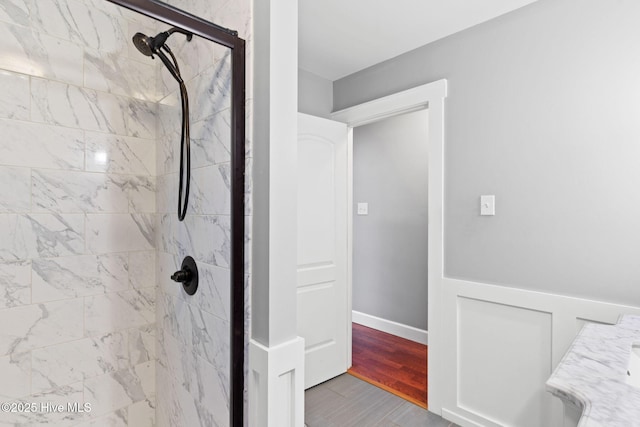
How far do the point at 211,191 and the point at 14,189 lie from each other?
2.60 ft

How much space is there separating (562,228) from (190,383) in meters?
1.85

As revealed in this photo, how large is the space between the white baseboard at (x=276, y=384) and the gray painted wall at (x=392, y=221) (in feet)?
8.12

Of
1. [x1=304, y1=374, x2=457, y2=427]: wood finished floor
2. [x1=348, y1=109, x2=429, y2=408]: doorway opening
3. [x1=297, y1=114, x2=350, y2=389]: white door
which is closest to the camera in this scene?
[x1=304, y1=374, x2=457, y2=427]: wood finished floor

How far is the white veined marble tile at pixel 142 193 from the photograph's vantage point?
5.13 feet

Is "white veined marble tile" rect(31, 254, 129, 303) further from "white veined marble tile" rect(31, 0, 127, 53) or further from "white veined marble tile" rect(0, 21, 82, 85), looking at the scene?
"white veined marble tile" rect(31, 0, 127, 53)

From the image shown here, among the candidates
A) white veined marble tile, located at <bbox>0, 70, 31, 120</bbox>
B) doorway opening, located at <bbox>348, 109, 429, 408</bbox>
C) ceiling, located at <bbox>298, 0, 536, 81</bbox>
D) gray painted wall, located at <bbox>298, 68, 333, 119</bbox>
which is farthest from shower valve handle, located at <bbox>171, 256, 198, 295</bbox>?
doorway opening, located at <bbox>348, 109, 429, 408</bbox>

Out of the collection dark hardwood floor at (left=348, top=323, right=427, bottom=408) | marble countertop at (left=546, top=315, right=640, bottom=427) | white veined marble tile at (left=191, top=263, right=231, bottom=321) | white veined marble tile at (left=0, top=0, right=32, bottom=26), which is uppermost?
white veined marble tile at (left=0, top=0, right=32, bottom=26)

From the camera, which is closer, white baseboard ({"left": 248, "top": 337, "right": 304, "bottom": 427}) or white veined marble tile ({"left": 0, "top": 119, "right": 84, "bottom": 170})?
white baseboard ({"left": 248, "top": 337, "right": 304, "bottom": 427})

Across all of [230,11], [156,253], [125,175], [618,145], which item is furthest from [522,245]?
[125,175]

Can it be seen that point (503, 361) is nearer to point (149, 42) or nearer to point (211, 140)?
point (211, 140)

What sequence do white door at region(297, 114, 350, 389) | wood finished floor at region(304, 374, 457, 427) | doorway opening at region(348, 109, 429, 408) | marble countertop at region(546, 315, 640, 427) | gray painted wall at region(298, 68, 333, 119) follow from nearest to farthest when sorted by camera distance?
marble countertop at region(546, 315, 640, 427) < wood finished floor at region(304, 374, 457, 427) < white door at region(297, 114, 350, 389) < gray painted wall at region(298, 68, 333, 119) < doorway opening at region(348, 109, 429, 408)

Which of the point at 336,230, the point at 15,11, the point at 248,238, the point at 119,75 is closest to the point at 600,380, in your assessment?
the point at 248,238

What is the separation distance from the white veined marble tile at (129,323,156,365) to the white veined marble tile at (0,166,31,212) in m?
0.70

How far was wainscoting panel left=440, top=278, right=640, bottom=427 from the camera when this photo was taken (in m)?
1.63
